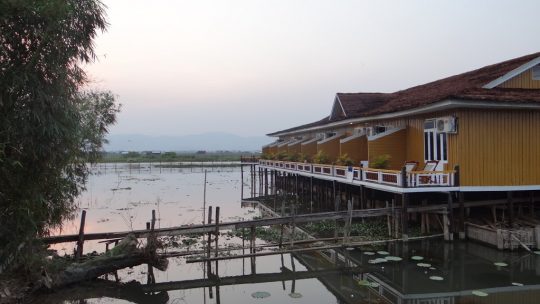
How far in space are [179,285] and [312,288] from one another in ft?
11.9

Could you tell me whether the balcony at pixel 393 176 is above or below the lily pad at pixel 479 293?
above

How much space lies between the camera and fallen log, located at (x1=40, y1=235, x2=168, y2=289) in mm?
11391

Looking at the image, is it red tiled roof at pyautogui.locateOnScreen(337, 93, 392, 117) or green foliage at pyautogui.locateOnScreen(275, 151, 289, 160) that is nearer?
red tiled roof at pyautogui.locateOnScreen(337, 93, 392, 117)

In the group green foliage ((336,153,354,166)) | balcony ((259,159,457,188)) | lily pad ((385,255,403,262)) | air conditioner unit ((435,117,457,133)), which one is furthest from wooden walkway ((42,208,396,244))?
green foliage ((336,153,354,166))

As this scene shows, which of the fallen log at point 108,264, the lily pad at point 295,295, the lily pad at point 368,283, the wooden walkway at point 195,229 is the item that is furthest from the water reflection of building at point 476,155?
the fallen log at point 108,264

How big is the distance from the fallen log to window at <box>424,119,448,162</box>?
1048 centimetres

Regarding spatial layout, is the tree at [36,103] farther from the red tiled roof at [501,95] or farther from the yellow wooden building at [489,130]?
the red tiled roof at [501,95]

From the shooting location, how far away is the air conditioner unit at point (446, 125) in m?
15.5

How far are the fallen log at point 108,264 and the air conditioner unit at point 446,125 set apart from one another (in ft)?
34.1

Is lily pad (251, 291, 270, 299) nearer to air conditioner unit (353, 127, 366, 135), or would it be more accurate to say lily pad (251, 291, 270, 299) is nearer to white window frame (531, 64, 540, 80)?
white window frame (531, 64, 540, 80)

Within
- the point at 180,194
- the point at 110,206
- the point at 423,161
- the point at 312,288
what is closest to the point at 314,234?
the point at 423,161

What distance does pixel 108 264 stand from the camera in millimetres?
12320

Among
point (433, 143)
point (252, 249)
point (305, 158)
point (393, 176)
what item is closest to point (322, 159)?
point (305, 158)

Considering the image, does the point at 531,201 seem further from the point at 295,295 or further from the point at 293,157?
the point at 293,157
